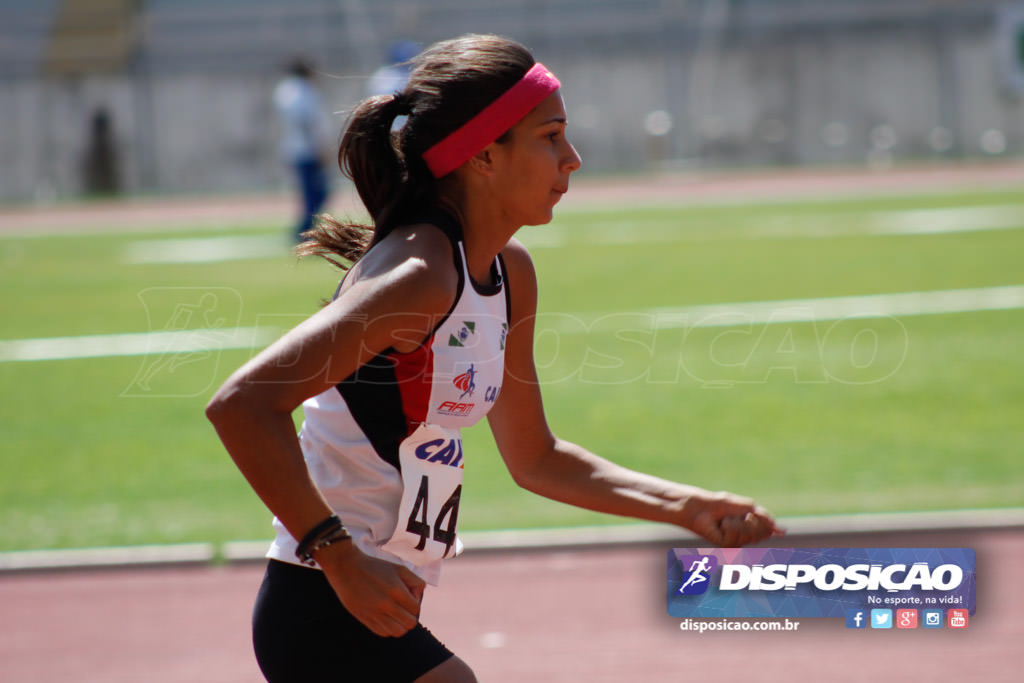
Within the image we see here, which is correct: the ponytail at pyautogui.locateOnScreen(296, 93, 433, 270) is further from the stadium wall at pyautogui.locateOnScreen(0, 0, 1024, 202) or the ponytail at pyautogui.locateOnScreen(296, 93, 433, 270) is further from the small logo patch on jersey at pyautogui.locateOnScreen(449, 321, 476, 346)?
the stadium wall at pyautogui.locateOnScreen(0, 0, 1024, 202)

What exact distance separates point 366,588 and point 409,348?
1.56 feet

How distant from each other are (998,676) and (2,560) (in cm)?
439

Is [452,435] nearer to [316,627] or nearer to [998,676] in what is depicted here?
[316,627]

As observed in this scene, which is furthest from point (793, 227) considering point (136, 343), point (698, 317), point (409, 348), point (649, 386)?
point (409, 348)

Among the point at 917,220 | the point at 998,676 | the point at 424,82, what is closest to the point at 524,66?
the point at 424,82

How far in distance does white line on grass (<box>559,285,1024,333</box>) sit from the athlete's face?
862 cm

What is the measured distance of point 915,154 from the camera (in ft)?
113

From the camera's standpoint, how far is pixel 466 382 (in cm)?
255

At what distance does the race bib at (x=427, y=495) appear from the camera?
253 centimetres

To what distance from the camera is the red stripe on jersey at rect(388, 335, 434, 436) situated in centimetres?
244

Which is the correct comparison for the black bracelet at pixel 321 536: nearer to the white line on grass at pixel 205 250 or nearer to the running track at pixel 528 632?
the running track at pixel 528 632

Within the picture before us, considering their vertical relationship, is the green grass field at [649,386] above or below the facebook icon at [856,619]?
above

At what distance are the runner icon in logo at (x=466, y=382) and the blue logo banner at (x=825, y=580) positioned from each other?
58cm

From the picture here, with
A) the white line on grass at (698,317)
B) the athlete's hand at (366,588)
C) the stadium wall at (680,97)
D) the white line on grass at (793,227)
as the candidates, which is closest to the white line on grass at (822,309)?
the white line on grass at (698,317)
